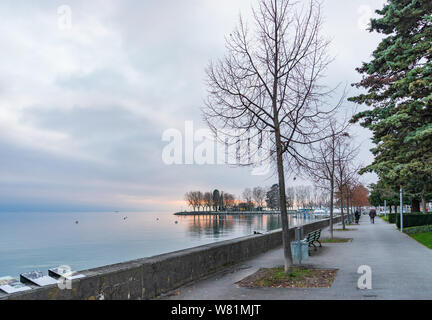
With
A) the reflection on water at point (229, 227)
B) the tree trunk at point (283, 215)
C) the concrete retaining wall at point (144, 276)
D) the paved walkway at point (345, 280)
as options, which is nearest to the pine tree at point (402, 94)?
the paved walkway at point (345, 280)

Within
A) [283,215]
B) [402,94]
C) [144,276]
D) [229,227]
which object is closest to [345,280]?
[283,215]

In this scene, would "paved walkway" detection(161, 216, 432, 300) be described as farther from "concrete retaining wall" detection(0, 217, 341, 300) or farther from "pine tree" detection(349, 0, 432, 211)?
"pine tree" detection(349, 0, 432, 211)

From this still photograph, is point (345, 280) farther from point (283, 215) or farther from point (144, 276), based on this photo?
point (144, 276)

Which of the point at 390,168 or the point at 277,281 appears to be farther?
the point at 390,168

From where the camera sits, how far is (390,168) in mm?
18312

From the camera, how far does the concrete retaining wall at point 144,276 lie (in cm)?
589

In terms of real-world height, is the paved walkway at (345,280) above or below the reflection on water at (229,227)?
above

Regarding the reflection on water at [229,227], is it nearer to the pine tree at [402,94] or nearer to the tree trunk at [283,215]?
the pine tree at [402,94]

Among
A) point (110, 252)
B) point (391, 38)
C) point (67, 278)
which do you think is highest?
point (391, 38)
